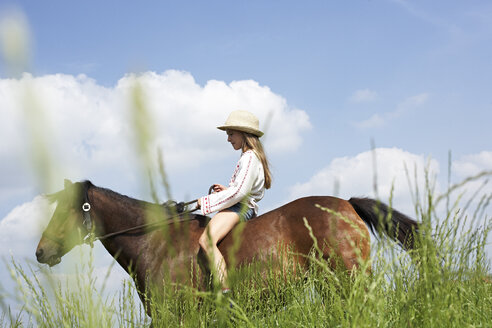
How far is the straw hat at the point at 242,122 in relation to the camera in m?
5.00

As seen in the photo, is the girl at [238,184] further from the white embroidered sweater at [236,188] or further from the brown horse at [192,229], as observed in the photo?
the brown horse at [192,229]

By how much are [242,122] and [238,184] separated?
73 centimetres

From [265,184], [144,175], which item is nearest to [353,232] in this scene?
[265,184]

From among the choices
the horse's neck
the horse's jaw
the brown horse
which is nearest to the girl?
the brown horse

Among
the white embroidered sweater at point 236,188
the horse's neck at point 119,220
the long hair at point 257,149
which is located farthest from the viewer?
the horse's neck at point 119,220

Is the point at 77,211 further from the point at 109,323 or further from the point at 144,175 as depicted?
the point at 144,175

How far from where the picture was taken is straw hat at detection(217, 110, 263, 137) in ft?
16.4

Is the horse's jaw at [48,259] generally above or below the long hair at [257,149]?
below

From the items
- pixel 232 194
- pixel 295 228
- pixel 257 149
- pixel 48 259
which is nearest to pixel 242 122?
pixel 257 149

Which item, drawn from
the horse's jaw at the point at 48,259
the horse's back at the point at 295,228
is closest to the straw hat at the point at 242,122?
the horse's back at the point at 295,228

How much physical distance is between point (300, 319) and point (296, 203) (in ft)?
6.85

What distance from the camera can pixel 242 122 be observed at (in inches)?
198

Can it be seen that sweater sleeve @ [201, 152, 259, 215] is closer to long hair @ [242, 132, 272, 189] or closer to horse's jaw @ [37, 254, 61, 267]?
long hair @ [242, 132, 272, 189]

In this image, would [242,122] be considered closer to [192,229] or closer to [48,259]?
[192,229]
